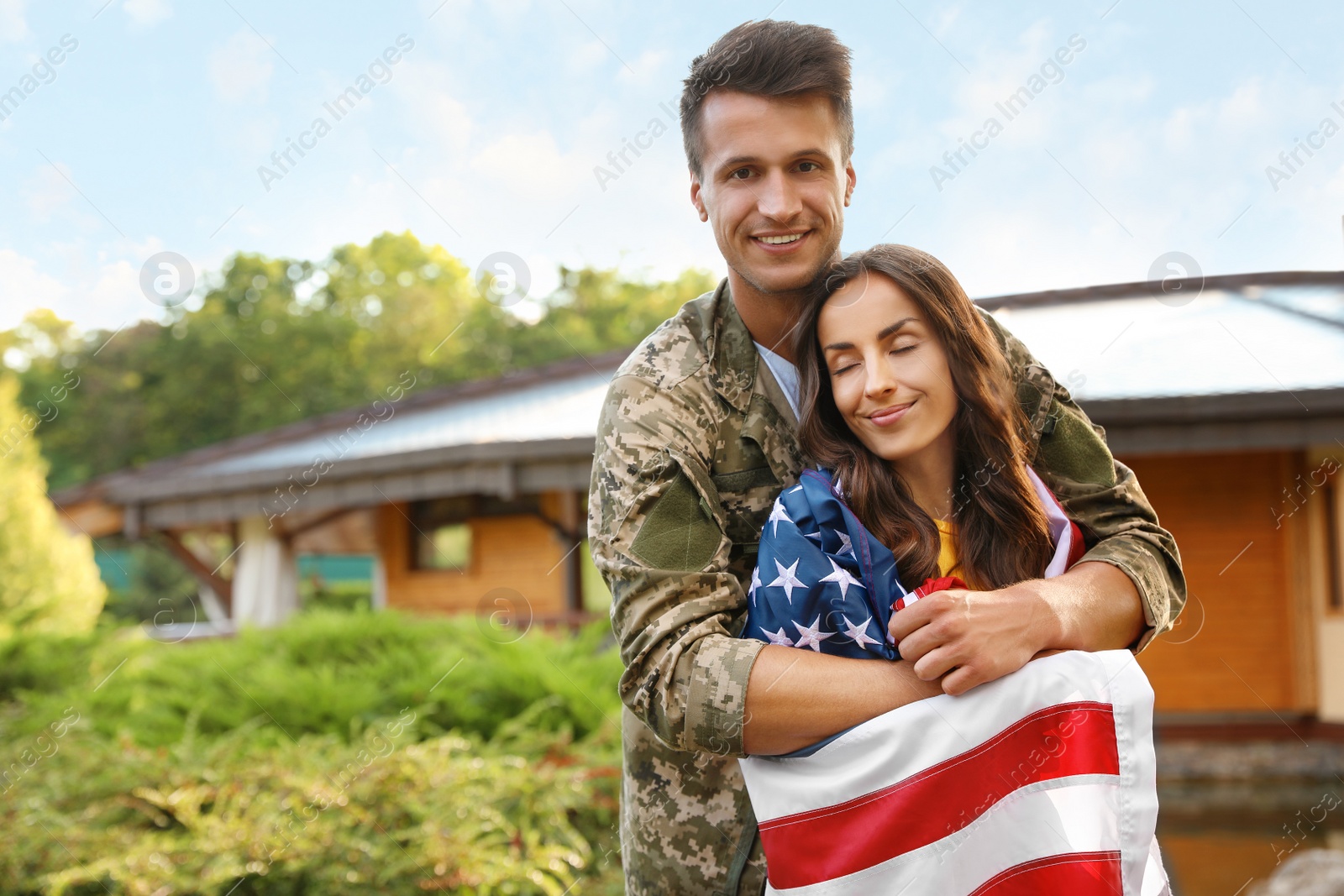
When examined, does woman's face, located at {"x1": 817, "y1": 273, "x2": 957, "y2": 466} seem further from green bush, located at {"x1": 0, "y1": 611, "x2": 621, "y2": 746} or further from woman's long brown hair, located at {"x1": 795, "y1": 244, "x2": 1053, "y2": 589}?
green bush, located at {"x1": 0, "y1": 611, "x2": 621, "y2": 746}

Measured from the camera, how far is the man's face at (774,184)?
2.12 m

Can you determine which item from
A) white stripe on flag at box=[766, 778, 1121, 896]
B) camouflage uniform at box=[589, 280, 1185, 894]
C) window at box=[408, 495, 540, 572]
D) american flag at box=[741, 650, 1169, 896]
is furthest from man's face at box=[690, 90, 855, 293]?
window at box=[408, 495, 540, 572]

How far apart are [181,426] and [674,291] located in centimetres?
1752

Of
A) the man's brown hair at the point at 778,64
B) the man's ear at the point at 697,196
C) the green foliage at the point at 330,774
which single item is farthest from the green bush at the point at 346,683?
the man's brown hair at the point at 778,64

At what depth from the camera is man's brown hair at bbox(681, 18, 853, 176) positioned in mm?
2086

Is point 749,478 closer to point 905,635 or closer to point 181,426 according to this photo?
point 905,635

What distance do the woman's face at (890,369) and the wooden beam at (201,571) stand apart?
38.5ft

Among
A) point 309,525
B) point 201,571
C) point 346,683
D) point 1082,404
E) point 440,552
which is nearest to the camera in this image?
point 346,683

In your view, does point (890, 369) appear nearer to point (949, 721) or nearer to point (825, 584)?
point (825, 584)

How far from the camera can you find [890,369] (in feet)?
6.56

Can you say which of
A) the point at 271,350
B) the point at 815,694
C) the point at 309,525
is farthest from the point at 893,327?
the point at 271,350

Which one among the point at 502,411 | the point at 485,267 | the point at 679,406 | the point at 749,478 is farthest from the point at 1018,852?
the point at 502,411

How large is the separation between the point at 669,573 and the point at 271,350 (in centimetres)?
3631

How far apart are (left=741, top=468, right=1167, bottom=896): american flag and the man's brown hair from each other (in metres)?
0.99
